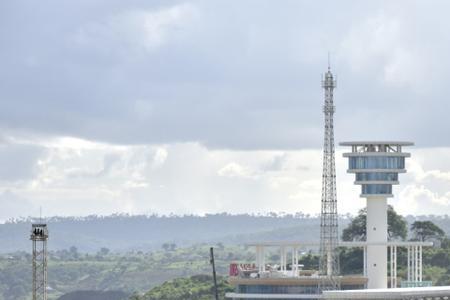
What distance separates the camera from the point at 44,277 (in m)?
188

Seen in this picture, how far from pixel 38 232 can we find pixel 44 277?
5.01 metres

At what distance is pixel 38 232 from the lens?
187000 millimetres
